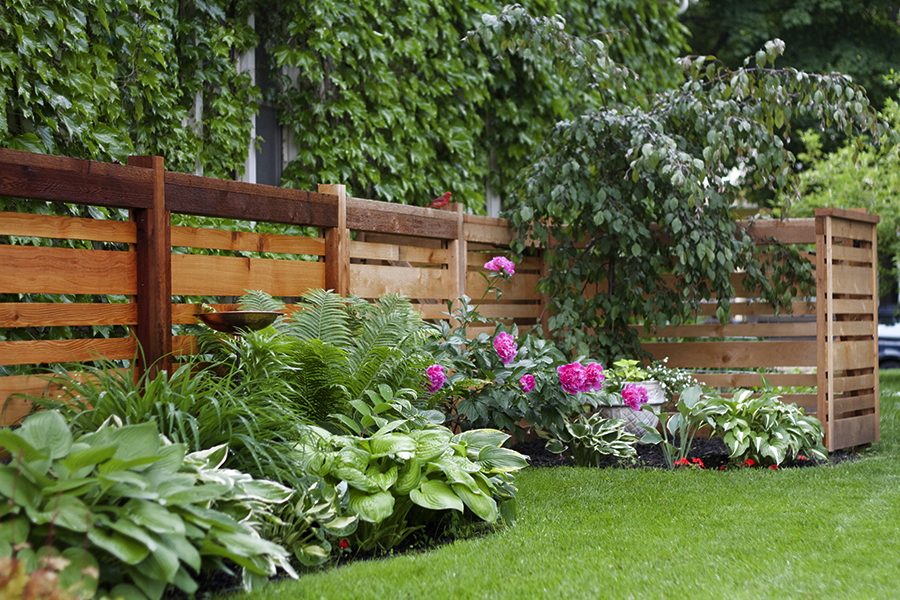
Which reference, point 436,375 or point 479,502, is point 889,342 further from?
point 479,502

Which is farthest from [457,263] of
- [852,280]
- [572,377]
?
[852,280]

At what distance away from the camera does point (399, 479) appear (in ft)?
10.2

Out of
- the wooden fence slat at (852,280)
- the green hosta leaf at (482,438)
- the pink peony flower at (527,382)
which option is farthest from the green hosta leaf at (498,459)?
the wooden fence slat at (852,280)

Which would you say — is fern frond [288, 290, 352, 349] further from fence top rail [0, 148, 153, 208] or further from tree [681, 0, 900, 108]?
tree [681, 0, 900, 108]

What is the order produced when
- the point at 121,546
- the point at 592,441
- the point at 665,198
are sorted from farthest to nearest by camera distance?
the point at 665,198
the point at 592,441
the point at 121,546

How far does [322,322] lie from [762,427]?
286 cm

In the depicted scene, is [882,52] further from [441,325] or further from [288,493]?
[288,493]

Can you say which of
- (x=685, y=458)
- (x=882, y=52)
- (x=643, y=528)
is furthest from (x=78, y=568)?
(x=882, y=52)

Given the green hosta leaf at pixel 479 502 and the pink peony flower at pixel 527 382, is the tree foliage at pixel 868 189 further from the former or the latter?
the green hosta leaf at pixel 479 502

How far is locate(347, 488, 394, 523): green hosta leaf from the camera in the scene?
114 inches

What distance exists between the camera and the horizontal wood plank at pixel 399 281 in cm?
458

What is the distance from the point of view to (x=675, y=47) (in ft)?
32.4

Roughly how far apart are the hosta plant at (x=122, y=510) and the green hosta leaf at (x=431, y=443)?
0.84 metres

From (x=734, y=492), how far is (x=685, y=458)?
846 millimetres
